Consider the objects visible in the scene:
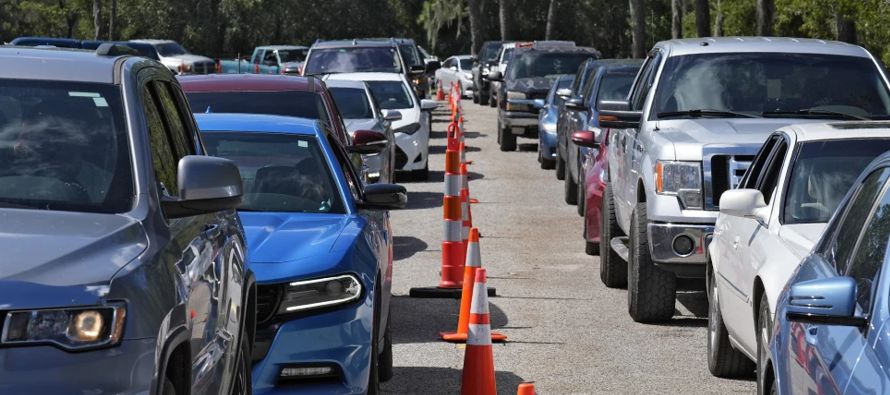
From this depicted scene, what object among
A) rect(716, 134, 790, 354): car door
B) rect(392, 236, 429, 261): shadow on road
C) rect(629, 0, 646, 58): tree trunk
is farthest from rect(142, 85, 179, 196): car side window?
rect(629, 0, 646, 58): tree trunk

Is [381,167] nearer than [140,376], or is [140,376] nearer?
[140,376]

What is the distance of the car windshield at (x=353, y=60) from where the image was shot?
27.3m

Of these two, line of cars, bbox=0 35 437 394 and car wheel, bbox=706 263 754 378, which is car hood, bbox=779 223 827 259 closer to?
car wheel, bbox=706 263 754 378

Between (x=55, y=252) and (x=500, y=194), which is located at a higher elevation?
(x=55, y=252)

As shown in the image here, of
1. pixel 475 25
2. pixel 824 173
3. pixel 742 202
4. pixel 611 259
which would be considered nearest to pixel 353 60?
pixel 611 259

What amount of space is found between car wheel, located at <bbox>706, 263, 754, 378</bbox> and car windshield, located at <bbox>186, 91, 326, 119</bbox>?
5407mm

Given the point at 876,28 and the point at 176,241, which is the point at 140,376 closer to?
the point at 176,241

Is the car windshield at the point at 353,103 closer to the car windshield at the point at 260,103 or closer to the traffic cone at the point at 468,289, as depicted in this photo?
the car windshield at the point at 260,103

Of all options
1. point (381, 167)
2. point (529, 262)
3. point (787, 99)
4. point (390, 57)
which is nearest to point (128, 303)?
point (787, 99)

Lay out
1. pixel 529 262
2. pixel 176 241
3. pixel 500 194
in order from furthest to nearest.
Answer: pixel 500 194, pixel 529 262, pixel 176 241

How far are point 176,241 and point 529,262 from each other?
10521mm

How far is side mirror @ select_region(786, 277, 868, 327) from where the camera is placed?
16.5 ft

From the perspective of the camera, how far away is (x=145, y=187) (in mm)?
5551

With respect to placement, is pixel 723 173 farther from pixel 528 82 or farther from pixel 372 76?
pixel 528 82
